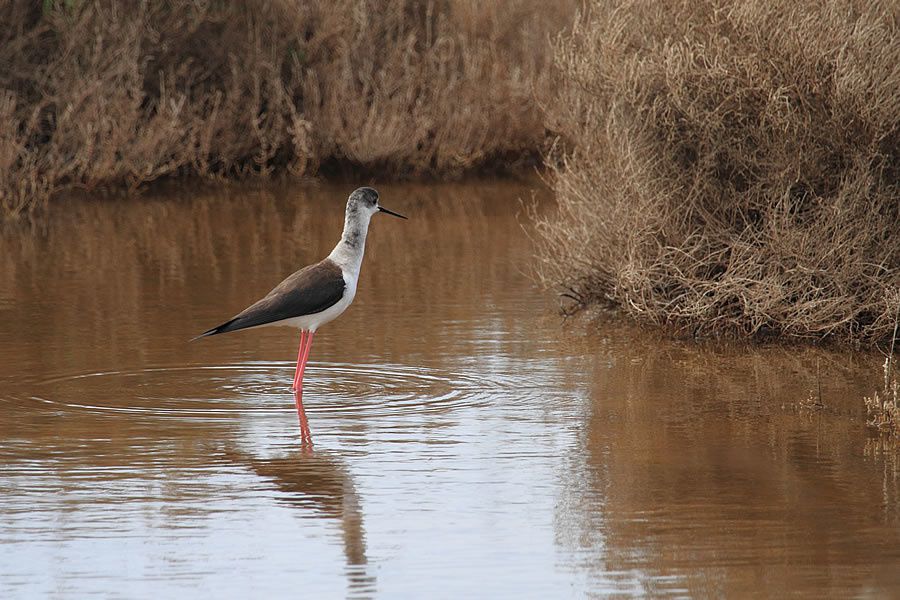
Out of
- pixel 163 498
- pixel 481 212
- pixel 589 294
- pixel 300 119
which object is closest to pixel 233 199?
pixel 300 119

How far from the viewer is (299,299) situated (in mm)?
7297

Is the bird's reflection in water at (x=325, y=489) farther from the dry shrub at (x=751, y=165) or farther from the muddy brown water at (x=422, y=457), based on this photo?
the dry shrub at (x=751, y=165)

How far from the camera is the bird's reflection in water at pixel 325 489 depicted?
4906mm

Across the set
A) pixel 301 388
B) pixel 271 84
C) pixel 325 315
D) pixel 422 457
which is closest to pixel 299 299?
pixel 325 315

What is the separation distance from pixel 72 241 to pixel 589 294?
4799 mm

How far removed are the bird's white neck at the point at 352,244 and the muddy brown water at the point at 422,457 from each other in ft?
1.87

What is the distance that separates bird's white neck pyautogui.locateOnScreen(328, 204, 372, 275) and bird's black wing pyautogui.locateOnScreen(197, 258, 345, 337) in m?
0.11

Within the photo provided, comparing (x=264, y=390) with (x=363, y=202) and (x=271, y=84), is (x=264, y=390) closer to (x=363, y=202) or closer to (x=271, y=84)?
(x=363, y=202)

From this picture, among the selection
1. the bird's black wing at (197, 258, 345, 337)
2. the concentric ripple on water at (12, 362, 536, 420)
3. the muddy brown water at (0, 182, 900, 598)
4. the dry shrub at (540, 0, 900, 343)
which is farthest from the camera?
the dry shrub at (540, 0, 900, 343)

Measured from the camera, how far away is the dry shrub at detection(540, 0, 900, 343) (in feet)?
27.0

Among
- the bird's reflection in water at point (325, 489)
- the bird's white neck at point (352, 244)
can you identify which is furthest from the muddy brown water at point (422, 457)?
the bird's white neck at point (352, 244)

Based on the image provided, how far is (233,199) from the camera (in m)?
15.3

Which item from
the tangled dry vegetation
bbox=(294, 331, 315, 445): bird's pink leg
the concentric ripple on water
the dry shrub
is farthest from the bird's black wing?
the tangled dry vegetation

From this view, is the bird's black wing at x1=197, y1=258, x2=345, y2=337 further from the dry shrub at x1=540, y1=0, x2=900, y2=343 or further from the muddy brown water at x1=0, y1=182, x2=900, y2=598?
the dry shrub at x1=540, y1=0, x2=900, y2=343
